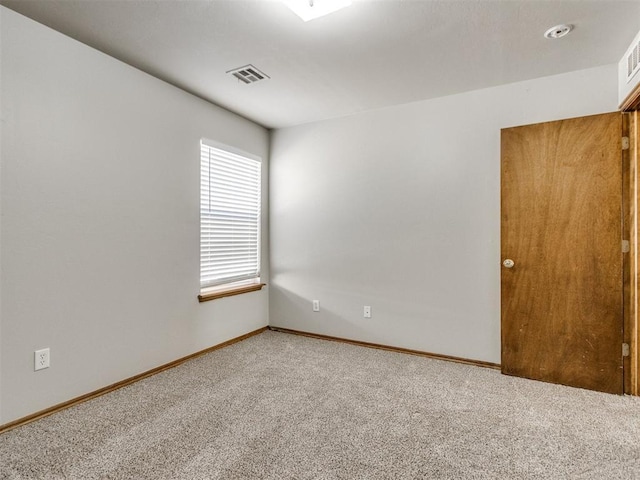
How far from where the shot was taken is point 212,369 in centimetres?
290

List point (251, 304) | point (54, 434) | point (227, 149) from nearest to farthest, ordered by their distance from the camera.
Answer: point (54, 434), point (227, 149), point (251, 304)

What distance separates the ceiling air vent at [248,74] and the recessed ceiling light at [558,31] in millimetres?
1983

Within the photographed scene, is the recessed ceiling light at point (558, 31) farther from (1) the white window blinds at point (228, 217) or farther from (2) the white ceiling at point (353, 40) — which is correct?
(1) the white window blinds at point (228, 217)

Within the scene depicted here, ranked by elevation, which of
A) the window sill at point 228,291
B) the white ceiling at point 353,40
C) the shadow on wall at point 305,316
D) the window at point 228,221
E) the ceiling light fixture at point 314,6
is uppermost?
the white ceiling at point 353,40

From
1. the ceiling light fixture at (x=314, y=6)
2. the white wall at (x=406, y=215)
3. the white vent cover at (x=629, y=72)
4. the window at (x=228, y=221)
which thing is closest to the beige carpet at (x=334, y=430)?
the white wall at (x=406, y=215)

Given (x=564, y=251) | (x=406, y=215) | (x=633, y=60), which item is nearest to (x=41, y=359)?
(x=406, y=215)

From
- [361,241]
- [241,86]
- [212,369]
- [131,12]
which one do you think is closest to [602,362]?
[361,241]

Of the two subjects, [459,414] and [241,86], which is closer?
[459,414]

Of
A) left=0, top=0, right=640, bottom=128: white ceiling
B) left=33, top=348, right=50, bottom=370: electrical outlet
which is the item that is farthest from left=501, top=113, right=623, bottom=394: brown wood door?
left=33, top=348, right=50, bottom=370: electrical outlet

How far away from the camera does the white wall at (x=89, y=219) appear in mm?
2023

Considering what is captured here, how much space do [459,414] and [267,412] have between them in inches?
48.3

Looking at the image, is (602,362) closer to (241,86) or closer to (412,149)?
(412,149)

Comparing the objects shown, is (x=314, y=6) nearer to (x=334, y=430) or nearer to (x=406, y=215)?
(x=406, y=215)

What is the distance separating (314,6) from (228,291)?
263cm
